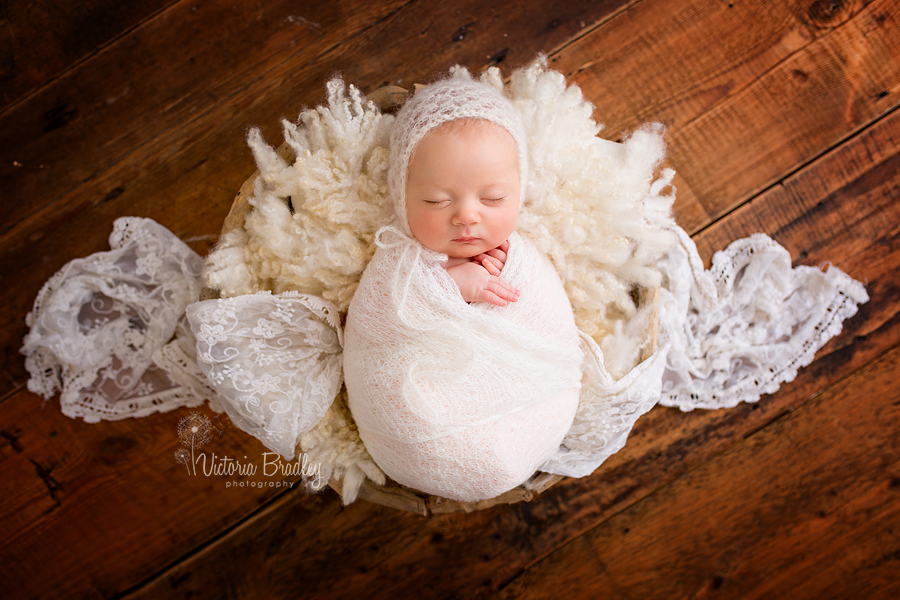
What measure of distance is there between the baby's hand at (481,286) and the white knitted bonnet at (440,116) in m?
0.13

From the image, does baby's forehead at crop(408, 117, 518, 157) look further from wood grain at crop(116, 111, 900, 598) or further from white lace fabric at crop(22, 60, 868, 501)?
wood grain at crop(116, 111, 900, 598)

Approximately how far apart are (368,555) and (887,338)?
4.55ft

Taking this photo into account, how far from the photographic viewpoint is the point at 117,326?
1271mm

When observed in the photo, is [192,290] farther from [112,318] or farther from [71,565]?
[71,565]

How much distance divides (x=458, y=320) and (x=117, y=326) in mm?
868

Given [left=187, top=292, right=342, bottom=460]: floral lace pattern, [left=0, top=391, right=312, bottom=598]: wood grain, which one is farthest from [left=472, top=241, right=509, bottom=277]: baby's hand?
[left=0, top=391, right=312, bottom=598]: wood grain

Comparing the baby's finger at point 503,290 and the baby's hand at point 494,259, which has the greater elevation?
the baby's hand at point 494,259

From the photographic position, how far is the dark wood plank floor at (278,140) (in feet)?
4.30

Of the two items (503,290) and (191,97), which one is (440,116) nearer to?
(503,290)

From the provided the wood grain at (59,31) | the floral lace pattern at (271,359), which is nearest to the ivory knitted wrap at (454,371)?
the floral lace pattern at (271,359)

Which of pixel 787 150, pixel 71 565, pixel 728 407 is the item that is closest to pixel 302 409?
pixel 71 565

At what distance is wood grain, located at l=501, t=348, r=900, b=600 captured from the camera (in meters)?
1.35

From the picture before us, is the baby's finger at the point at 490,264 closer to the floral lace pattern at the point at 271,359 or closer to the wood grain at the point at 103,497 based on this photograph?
the floral lace pattern at the point at 271,359

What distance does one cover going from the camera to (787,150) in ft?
4.36
